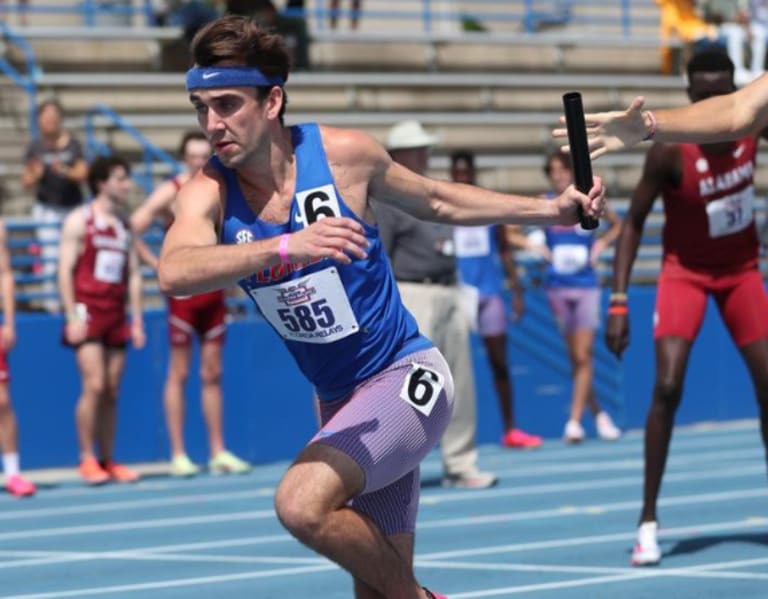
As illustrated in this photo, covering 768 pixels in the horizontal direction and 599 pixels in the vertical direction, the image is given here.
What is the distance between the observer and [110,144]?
17234mm

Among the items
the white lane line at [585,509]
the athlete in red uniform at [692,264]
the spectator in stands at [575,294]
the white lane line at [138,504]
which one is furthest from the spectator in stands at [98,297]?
the athlete in red uniform at [692,264]

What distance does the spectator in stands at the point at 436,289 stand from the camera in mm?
11227

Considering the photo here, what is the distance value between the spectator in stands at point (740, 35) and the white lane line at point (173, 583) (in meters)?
14.0

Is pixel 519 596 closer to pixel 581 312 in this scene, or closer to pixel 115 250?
pixel 115 250

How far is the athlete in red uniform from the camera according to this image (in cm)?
833

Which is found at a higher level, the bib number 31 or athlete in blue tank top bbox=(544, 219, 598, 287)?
the bib number 31

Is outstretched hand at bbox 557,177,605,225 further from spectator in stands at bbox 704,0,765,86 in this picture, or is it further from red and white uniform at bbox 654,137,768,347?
spectator in stands at bbox 704,0,765,86

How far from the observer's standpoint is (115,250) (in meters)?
12.5

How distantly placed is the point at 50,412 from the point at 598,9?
42.3ft

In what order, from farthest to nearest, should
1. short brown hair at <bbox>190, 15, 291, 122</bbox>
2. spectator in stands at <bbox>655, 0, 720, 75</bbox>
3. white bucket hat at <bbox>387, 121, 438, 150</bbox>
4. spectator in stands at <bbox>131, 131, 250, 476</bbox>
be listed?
spectator in stands at <bbox>655, 0, 720, 75</bbox>, spectator in stands at <bbox>131, 131, 250, 476</bbox>, white bucket hat at <bbox>387, 121, 438, 150</bbox>, short brown hair at <bbox>190, 15, 291, 122</bbox>

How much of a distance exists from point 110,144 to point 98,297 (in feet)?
16.7

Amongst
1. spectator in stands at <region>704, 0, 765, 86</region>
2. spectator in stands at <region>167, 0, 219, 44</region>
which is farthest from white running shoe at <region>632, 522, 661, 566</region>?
spectator in stands at <region>704, 0, 765, 86</region>

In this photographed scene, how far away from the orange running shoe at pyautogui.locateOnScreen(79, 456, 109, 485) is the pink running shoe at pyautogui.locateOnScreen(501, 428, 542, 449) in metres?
3.67

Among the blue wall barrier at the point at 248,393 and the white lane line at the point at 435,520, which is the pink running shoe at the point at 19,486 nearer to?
the blue wall barrier at the point at 248,393
